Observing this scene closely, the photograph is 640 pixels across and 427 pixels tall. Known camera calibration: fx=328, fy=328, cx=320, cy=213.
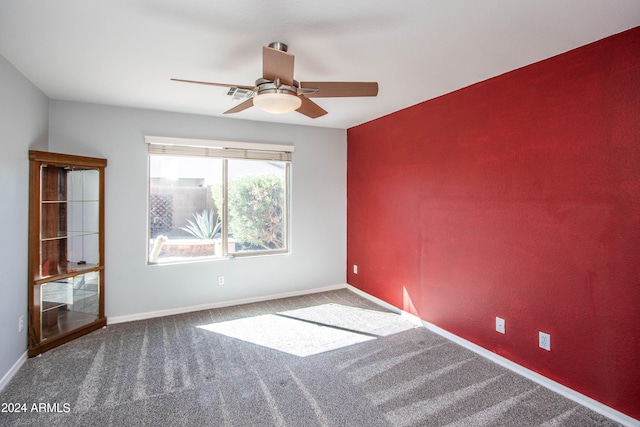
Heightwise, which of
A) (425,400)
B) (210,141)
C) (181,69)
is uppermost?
(181,69)

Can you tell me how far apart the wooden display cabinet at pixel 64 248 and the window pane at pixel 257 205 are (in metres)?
1.42

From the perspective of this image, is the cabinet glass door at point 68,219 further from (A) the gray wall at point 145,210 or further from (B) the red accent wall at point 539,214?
(B) the red accent wall at point 539,214

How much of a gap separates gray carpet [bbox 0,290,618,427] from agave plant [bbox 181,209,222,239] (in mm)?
1103

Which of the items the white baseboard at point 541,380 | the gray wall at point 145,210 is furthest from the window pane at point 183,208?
the white baseboard at point 541,380

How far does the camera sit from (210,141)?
12.9ft

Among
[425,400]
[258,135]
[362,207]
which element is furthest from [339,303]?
[258,135]

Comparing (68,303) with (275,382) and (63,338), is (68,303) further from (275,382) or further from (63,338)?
(275,382)

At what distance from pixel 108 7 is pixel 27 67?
1377 mm

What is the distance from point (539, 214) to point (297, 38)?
2.14m

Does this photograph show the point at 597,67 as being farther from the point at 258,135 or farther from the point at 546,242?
the point at 258,135

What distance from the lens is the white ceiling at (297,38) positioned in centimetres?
175

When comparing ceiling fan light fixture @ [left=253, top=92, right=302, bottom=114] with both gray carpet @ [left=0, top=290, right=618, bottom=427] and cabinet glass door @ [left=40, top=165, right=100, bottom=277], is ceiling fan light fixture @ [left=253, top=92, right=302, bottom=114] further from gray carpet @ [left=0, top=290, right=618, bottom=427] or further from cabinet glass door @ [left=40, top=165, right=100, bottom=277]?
cabinet glass door @ [left=40, top=165, right=100, bottom=277]

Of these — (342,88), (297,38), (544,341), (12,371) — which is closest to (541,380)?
(544,341)

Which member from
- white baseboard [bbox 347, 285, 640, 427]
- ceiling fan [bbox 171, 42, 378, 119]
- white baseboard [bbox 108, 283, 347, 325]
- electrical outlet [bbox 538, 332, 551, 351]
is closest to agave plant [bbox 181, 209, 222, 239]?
white baseboard [bbox 108, 283, 347, 325]
